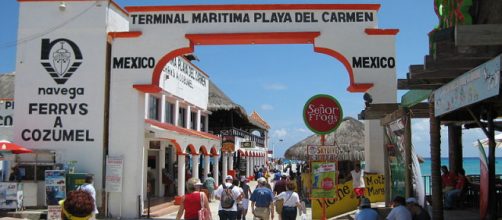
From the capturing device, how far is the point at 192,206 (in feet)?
29.2

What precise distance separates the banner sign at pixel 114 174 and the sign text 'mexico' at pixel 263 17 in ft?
13.7

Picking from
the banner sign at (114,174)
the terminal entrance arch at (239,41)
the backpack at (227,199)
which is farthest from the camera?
the banner sign at (114,174)

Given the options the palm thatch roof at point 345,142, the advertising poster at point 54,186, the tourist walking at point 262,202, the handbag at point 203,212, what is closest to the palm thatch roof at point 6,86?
the advertising poster at point 54,186

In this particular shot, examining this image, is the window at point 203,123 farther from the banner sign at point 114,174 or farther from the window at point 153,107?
the banner sign at point 114,174

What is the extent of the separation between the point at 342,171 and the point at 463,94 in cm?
1933

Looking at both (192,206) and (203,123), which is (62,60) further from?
(203,123)

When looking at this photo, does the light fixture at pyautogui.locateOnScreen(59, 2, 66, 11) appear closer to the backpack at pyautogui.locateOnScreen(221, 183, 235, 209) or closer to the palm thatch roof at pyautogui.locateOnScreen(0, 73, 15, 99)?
the backpack at pyautogui.locateOnScreen(221, 183, 235, 209)

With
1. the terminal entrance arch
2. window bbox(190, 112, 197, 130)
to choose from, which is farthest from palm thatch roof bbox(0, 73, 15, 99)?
the terminal entrance arch

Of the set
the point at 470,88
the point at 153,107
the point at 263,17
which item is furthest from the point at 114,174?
the point at 470,88

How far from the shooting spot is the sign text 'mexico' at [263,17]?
620 inches

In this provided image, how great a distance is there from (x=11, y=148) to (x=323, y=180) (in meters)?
9.62

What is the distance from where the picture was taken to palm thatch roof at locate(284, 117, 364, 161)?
23516mm

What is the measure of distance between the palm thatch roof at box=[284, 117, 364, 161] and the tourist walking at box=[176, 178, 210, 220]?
44.6 feet

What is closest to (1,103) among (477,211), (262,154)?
(477,211)
